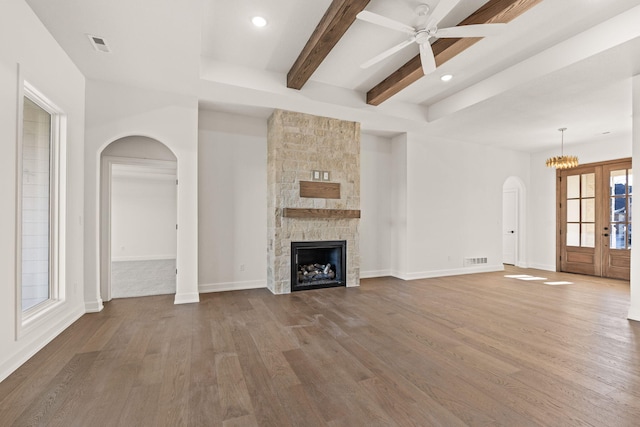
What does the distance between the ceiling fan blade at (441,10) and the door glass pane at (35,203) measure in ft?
12.4

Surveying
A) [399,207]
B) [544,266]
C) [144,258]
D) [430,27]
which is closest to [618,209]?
[544,266]

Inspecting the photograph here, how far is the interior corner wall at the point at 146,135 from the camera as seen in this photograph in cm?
379

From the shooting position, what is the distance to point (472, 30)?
8.82ft

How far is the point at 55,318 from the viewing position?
3.05 meters

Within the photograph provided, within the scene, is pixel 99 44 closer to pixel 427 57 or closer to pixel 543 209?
pixel 427 57

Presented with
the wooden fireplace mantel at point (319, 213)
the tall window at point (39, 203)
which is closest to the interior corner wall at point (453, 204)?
the wooden fireplace mantel at point (319, 213)

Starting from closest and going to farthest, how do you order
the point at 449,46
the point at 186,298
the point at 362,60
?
the point at 449,46, the point at 362,60, the point at 186,298

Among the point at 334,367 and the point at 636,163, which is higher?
the point at 636,163

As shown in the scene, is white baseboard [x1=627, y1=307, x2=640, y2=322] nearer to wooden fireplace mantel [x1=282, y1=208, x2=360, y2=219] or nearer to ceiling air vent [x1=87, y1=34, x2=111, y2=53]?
wooden fireplace mantel [x1=282, y1=208, x2=360, y2=219]

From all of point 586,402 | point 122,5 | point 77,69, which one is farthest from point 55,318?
point 586,402

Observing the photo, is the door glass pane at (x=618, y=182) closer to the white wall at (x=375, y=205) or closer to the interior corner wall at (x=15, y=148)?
the white wall at (x=375, y=205)

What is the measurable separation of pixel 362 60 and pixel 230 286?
3960 mm

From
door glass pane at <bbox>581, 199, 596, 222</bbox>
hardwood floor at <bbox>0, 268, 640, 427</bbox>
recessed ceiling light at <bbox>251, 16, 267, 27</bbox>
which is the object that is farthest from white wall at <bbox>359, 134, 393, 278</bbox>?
door glass pane at <bbox>581, 199, 596, 222</bbox>

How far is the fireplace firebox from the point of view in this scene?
16.2 feet
